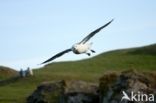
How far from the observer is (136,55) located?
74875 millimetres

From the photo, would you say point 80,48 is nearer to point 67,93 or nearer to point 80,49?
point 80,49

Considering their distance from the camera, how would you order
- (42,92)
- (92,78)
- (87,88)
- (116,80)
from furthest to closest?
(92,78), (42,92), (87,88), (116,80)

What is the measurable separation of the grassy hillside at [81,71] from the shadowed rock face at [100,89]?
5231 millimetres

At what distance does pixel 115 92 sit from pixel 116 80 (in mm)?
913

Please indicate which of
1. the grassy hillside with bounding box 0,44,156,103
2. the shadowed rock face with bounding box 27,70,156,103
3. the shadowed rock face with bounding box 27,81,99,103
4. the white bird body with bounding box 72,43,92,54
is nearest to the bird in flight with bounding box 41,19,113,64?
the white bird body with bounding box 72,43,92,54

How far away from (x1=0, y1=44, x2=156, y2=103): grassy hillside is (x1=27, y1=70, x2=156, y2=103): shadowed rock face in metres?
5.23

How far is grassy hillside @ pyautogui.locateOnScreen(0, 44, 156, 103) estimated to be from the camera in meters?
47.7

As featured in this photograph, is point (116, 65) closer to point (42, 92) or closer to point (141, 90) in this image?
point (42, 92)

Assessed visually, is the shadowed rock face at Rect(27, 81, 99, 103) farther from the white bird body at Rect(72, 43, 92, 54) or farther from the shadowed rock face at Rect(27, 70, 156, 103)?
the white bird body at Rect(72, 43, 92, 54)

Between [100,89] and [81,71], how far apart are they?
33.0 meters

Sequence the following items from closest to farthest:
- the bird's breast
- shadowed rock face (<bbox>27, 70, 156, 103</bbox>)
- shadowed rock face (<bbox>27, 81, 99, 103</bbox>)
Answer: the bird's breast < shadowed rock face (<bbox>27, 70, 156, 103</bbox>) < shadowed rock face (<bbox>27, 81, 99, 103</bbox>)

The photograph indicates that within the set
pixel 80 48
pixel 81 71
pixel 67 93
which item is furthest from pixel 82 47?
pixel 81 71

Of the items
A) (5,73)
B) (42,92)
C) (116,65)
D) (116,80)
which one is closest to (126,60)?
(116,65)

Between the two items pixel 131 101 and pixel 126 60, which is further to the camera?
pixel 126 60
